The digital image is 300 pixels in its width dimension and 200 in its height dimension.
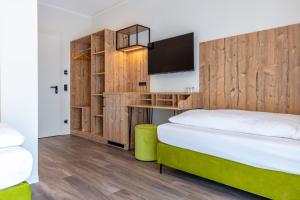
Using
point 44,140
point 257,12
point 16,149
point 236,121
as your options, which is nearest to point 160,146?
point 236,121

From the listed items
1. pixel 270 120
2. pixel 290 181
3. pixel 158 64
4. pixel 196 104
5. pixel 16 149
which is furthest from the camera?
pixel 158 64

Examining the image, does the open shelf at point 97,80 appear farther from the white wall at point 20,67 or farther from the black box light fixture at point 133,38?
the white wall at point 20,67

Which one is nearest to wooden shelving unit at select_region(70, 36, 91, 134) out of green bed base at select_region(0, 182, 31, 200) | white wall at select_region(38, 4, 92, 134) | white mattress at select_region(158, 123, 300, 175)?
white wall at select_region(38, 4, 92, 134)

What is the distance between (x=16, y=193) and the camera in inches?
51.9

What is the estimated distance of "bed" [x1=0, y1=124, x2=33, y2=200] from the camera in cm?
127

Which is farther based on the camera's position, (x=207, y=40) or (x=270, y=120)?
(x=207, y=40)

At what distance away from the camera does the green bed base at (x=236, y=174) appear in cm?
164

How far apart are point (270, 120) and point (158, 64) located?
2.06 m

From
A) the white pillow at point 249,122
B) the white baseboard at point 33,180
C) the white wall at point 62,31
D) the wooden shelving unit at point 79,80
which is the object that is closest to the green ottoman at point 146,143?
the white pillow at point 249,122

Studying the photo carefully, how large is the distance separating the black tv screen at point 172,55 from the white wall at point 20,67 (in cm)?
183

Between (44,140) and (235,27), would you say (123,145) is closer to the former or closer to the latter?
(44,140)

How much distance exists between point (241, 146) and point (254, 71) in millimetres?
1186

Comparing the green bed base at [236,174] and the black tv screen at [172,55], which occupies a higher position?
the black tv screen at [172,55]

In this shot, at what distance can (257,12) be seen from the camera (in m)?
2.65
